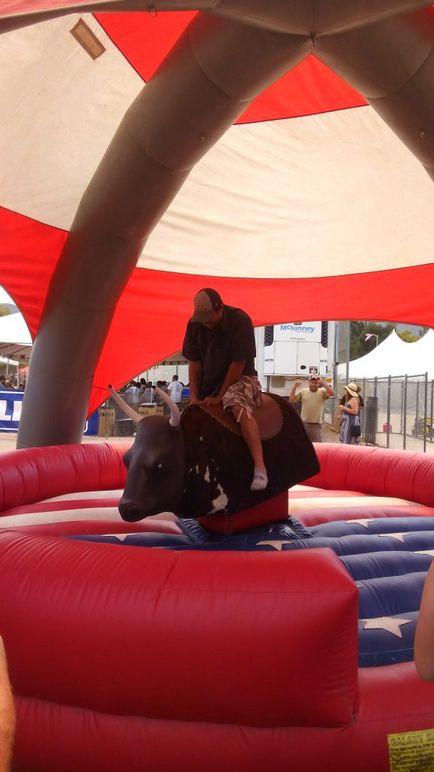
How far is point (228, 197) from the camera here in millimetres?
7184

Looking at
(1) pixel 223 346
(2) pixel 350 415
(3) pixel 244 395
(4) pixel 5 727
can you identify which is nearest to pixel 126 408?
(3) pixel 244 395

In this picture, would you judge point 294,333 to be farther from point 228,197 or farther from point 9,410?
point 228,197

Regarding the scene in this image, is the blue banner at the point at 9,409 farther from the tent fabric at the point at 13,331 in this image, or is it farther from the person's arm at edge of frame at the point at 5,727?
the person's arm at edge of frame at the point at 5,727

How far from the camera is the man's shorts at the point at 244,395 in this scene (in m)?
4.24

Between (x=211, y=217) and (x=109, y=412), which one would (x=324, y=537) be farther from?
(x=109, y=412)

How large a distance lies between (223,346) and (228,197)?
3.15 metres

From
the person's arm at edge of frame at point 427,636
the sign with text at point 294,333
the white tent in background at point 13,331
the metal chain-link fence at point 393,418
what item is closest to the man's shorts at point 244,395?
the person's arm at edge of frame at point 427,636

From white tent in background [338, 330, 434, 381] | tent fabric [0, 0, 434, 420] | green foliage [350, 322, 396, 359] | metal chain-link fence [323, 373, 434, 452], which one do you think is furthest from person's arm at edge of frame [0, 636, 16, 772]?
green foliage [350, 322, 396, 359]

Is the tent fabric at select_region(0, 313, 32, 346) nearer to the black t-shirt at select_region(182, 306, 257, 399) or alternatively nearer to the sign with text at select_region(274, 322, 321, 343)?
the sign with text at select_region(274, 322, 321, 343)

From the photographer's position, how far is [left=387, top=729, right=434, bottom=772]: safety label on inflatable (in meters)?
2.50

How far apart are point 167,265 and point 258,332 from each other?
9517 millimetres

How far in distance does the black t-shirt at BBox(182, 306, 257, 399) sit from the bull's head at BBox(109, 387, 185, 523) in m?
0.61

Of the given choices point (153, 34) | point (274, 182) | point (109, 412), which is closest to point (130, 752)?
point (153, 34)

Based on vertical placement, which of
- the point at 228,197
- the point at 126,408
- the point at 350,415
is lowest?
the point at 350,415
